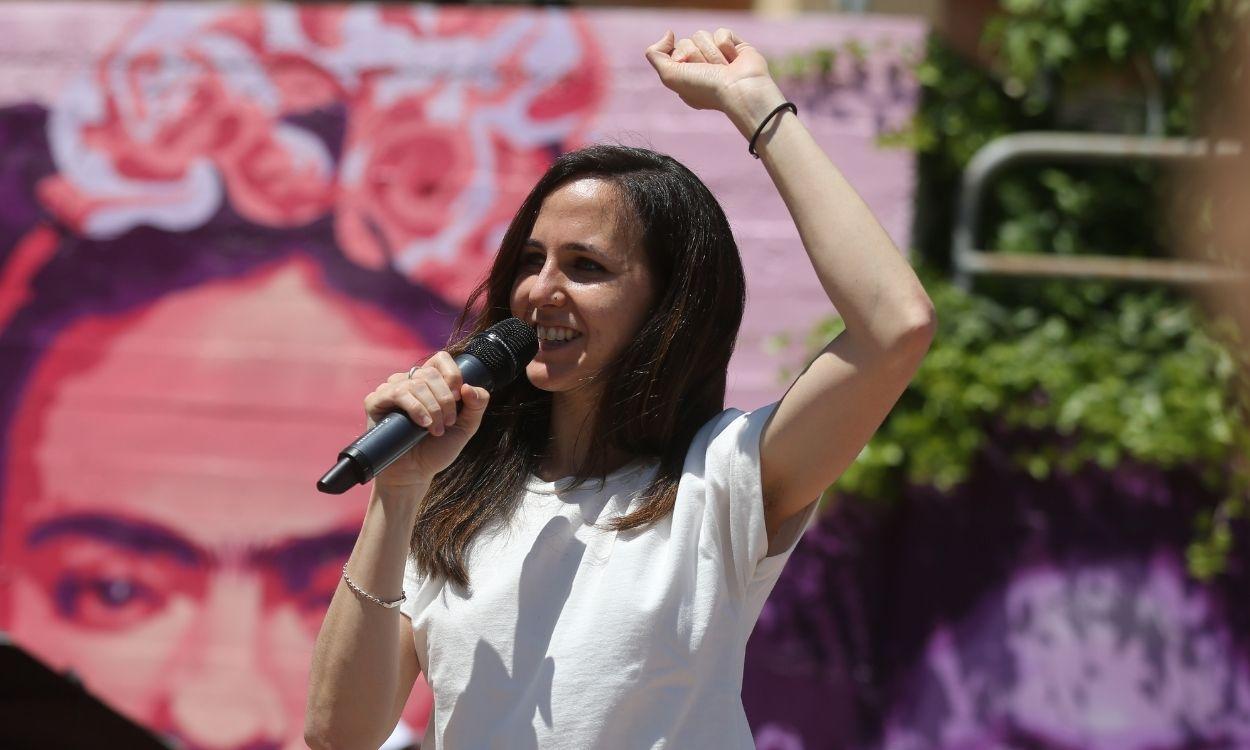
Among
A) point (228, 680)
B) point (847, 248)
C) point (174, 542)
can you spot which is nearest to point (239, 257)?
point (174, 542)

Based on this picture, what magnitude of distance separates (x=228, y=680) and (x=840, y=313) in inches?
137

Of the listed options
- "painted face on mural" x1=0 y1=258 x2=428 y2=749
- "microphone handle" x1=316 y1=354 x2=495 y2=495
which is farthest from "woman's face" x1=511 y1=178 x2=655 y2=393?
"painted face on mural" x1=0 y1=258 x2=428 y2=749

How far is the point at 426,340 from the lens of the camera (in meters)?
4.51

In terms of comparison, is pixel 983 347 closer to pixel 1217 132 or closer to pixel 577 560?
pixel 1217 132

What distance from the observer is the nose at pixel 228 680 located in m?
4.45

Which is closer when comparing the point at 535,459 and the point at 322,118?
the point at 535,459

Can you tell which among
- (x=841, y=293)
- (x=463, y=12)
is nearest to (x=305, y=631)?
(x=463, y=12)

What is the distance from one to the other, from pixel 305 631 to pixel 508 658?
3.04 meters

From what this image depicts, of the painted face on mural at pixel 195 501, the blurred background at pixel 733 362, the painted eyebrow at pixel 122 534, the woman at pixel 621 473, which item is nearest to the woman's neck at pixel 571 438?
the woman at pixel 621 473

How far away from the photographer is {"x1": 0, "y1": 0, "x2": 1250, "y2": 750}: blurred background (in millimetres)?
3967

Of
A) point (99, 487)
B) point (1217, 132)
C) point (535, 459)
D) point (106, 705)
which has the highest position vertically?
point (1217, 132)

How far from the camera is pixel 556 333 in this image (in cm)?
174

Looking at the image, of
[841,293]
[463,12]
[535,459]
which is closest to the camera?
[841,293]

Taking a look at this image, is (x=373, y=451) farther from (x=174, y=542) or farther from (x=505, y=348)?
(x=174, y=542)
